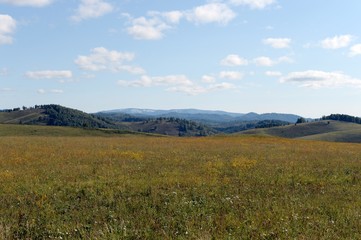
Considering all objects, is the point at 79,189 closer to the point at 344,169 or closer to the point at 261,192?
the point at 261,192

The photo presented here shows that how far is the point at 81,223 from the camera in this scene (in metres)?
10.2

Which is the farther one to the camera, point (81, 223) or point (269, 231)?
point (81, 223)

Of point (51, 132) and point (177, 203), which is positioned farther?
point (51, 132)

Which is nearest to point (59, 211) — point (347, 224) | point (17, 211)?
point (17, 211)

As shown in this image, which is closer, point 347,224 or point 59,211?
point 347,224

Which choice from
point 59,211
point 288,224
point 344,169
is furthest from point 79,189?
point 344,169

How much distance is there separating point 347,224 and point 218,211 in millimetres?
3838

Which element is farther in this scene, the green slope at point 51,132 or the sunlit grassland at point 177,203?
the green slope at point 51,132

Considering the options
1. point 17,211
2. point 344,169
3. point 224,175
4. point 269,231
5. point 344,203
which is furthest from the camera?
point 344,169

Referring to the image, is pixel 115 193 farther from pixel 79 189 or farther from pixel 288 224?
pixel 288 224

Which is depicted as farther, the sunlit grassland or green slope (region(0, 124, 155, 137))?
green slope (region(0, 124, 155, 137))

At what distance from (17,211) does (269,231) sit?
7866mm

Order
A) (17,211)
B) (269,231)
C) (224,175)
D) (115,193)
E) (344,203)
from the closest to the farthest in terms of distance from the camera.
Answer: (269,231)
(17,211)
(344,203)
(115,193)
(224,175)

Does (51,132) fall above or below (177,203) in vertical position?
above
